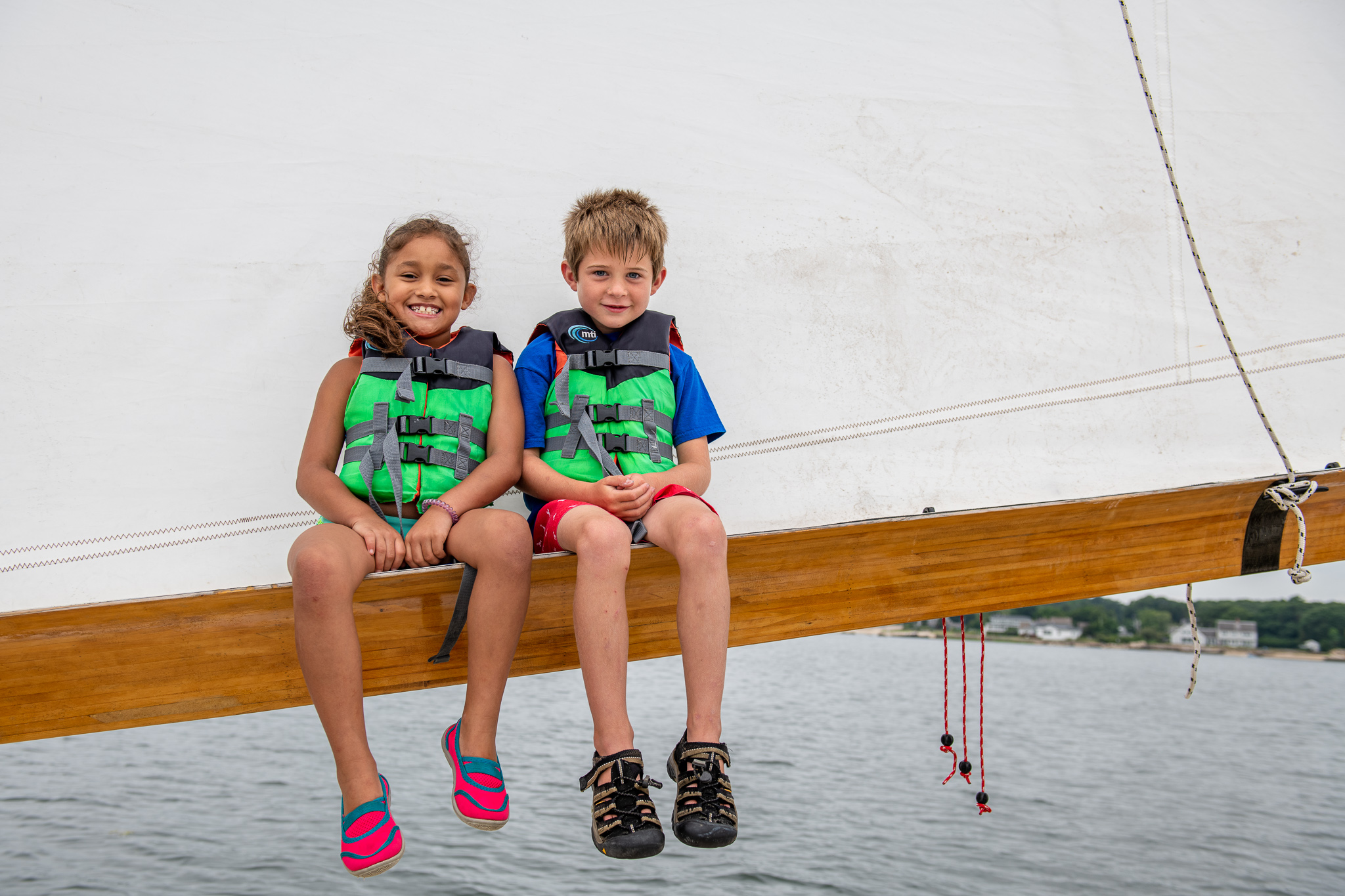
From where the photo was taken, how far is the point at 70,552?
1.62 m

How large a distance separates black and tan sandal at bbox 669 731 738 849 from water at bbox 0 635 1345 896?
13220 mm

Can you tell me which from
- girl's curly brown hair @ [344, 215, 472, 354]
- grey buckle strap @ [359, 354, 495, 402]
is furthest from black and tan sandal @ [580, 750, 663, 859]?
girl's curly brown hair @ [344, 215, 472, 354]

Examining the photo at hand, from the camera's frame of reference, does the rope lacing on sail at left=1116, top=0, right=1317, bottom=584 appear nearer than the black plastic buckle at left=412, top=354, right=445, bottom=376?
No

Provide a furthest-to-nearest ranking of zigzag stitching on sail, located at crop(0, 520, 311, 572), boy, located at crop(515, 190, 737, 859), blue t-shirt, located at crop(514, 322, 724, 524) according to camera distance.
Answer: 1. blue t-shirt, located at crop(514, 322, 724, 524)
2. zigzag stitching on sail, located at crop(0, 520, 311, 572)
3. boy, located at crop(515, 190, 737, 859)

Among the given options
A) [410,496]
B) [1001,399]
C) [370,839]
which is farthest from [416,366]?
[1001,399]

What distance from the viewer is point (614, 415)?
1777 mm

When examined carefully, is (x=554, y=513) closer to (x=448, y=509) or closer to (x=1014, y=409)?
(x=448, y=509)

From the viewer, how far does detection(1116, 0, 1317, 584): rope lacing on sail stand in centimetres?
202

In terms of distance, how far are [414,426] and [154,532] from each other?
1.78 ft

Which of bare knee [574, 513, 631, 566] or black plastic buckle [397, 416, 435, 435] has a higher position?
black plastic buckle [397, 416, 435, 435]

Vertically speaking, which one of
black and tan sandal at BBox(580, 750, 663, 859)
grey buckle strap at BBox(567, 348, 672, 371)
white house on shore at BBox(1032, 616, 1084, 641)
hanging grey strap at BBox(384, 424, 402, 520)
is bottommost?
white house on shore at BBox(1032, 616, 1084, 641)

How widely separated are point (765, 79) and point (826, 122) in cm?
18

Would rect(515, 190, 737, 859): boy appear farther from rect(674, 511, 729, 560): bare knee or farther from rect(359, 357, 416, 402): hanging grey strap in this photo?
rect(359, 357, 416, 402): hanging grey strap

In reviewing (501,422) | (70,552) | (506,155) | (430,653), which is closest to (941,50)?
(506,155)
